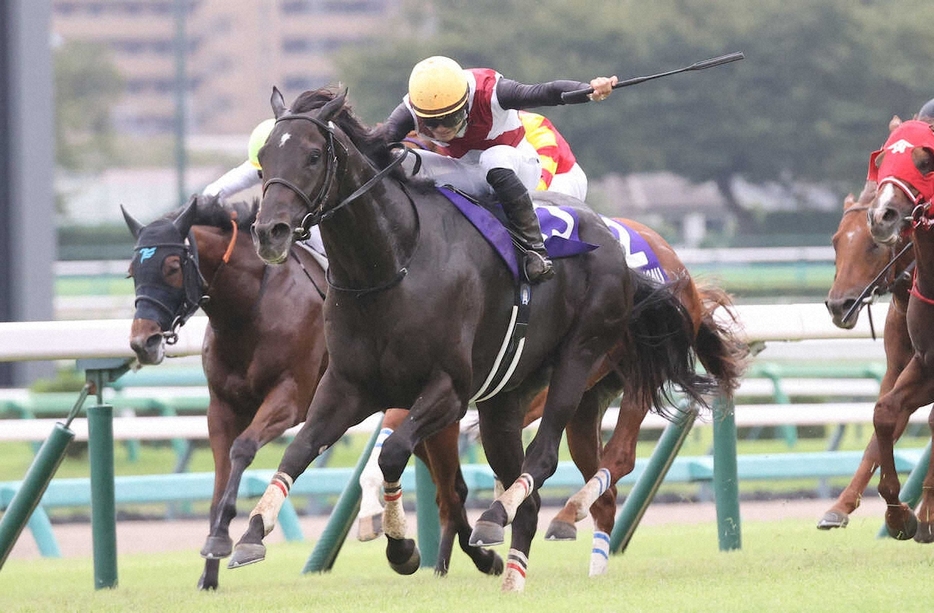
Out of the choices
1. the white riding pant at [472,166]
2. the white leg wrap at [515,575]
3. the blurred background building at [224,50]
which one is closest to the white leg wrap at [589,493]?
the white leg wrap at [515,575]

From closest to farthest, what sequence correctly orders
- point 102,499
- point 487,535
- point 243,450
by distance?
point 487,535 → point 102,499 → point 243,450

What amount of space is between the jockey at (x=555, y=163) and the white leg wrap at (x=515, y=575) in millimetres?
2307

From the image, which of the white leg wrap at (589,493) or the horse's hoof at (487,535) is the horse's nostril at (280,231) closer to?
the horse's hoof at (487,535)

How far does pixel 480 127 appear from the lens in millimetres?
5652

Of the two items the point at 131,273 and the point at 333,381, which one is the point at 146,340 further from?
the point at 333,381

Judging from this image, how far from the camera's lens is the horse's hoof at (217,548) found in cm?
547

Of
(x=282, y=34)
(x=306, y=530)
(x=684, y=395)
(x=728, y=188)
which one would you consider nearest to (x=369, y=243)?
(x=684, y=395)

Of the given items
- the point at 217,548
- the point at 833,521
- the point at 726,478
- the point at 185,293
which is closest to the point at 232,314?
the point at 185,293

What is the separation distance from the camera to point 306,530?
29.9 feet

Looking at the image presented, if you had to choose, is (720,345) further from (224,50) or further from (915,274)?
(224,50)

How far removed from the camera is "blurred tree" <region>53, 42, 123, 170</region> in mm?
57562

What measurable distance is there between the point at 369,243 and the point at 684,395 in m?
1.98

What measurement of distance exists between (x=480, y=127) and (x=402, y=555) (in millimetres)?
1481

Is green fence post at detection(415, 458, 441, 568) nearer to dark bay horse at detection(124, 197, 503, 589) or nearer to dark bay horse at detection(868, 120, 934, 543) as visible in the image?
dark bay horse at detection(124, 197, 503, 589)
